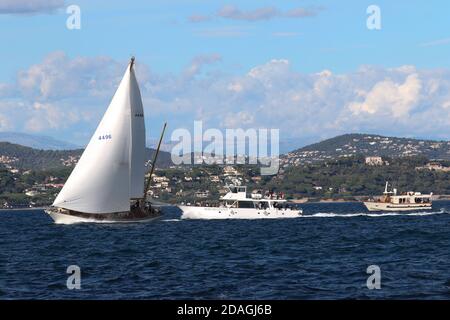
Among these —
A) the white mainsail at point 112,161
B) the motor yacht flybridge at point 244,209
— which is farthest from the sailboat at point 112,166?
the motor yacht flybridge at point 244,209

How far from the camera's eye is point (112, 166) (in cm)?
10369

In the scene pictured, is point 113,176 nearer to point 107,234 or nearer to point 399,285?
point 107,234

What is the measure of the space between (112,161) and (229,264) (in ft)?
158

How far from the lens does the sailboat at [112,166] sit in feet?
339

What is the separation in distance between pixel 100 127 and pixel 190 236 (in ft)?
71.1

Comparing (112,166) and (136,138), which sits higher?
(136,138)

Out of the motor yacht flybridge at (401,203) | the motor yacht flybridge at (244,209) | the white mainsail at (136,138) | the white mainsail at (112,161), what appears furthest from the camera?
the motor yacht flybridge at (401,203)

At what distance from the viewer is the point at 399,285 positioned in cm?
4522

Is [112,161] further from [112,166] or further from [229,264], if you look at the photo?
[229,264]

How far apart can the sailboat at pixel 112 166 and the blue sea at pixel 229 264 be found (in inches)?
335

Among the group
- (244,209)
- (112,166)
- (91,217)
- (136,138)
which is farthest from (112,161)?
(244,209)

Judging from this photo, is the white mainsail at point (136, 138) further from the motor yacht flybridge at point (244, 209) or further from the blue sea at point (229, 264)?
the motor yacht flybridge at point (244, 209)

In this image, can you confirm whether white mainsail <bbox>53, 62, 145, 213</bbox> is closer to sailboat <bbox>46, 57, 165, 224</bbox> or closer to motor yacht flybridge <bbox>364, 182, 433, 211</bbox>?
sailboat <bbox>46, 57, 165, 224</bbox>
